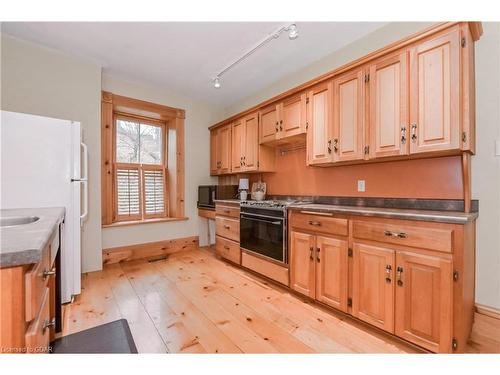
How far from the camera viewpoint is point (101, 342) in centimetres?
122

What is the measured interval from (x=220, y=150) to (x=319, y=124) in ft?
6.65

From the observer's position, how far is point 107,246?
3.23 m

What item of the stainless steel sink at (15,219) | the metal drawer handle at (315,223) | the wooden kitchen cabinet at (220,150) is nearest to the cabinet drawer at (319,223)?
the metal drawer handle at (315,223)

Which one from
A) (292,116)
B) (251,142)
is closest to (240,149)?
(251,142)

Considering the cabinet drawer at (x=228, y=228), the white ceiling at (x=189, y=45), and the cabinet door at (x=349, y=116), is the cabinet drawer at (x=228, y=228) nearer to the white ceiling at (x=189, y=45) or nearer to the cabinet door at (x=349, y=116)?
the cabinet door at (x=349, y=116)

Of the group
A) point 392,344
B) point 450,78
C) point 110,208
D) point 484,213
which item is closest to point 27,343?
point 392,344

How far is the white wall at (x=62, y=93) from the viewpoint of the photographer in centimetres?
246

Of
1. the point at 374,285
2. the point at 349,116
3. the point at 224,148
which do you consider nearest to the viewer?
the point at 374,285

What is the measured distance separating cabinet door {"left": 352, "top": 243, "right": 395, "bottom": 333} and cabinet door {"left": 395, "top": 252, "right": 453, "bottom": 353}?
0.05m

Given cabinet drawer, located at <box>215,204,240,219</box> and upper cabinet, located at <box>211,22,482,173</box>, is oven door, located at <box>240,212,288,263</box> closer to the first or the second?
cabinet drawer, located at <box>215,204,240,219</box>

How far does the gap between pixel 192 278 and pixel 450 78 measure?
9.93ft

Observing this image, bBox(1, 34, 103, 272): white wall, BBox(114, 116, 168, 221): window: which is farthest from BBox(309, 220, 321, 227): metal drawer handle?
BBox(114, 116, 168, 221): window

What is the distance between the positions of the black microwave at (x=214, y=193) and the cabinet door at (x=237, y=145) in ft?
1.09

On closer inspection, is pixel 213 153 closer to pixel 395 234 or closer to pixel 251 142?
pixel 251 142
